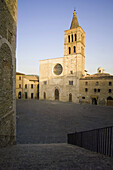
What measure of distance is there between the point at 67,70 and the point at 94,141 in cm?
2770

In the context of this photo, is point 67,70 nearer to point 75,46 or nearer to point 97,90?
point 75,46

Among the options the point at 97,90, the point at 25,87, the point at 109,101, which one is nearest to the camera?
the point at 109,101

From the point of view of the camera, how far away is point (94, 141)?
479cm


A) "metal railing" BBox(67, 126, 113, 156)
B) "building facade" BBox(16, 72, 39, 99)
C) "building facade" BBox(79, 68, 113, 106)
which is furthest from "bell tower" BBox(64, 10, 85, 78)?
"metal railing" BBox(67, 126, 113, 156)

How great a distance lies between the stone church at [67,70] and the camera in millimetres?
30116

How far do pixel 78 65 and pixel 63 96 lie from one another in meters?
9.71

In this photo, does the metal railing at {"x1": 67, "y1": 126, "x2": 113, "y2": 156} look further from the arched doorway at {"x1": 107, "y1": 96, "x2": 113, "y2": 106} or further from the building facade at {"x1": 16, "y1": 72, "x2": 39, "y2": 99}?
the building facade at {"x1": 16, "y1": 72, "x2": 39, "y2": 99}

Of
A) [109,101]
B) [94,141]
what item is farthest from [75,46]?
[94,141]

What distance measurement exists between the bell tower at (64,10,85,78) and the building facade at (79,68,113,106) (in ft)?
10.8

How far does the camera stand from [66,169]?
9.20 feet

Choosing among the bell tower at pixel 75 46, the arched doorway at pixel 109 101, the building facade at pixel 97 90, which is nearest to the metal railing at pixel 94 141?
the arched doorway at pixel 109 101

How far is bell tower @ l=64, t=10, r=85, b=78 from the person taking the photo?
98.2 ft

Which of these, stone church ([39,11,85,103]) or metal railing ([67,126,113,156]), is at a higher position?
stone church ([39,11,85,103])

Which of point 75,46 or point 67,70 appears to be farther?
point 67,70
